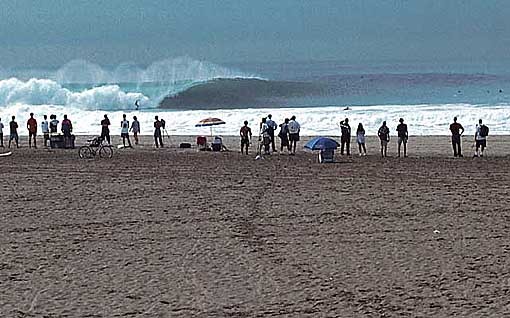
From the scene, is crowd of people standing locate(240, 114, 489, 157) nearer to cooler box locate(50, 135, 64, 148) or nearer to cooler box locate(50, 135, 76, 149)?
cooler box locate(50, 135, 76, 149)

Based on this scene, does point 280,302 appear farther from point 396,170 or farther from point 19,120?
point 19,120

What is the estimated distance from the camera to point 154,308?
8562 millimetres

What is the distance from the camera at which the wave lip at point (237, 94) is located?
7031 cm

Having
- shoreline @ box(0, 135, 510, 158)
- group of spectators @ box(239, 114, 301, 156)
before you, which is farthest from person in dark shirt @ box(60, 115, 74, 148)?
group of spectators @ box(239, 114, 301, 156)

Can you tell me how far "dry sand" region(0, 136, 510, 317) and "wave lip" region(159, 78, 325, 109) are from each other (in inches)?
1926

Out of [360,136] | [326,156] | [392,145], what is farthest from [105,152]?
[392,145]

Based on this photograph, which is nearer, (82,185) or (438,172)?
(82,185)

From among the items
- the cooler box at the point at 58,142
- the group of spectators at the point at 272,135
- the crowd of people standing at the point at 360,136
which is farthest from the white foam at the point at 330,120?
the group of spectators at the point at 272,135

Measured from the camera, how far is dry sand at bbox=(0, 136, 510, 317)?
8773mm

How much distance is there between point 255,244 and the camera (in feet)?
38.4

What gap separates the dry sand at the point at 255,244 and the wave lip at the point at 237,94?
48.9 meters

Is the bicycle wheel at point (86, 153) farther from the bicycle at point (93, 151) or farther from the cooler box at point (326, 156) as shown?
the cooler box at point (326, 156)

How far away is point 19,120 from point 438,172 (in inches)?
1424

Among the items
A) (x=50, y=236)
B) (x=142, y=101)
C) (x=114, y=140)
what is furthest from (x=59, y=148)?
(x=142, y=101)
